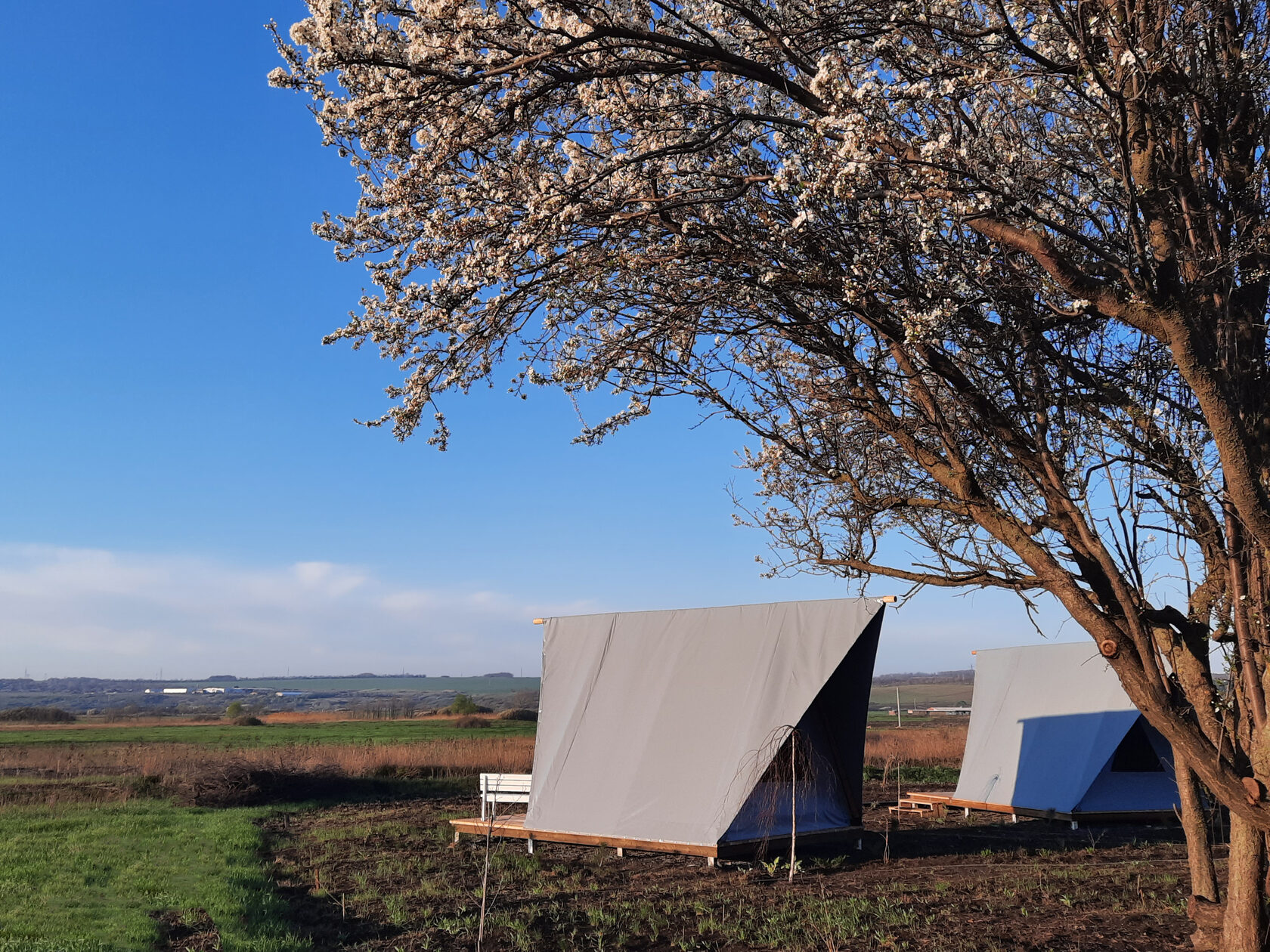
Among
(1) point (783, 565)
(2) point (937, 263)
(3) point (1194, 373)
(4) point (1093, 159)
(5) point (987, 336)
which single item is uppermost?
(4) point (1093, 159)

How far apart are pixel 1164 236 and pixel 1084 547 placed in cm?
157

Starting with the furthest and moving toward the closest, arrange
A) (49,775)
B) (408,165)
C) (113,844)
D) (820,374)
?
1. (49,775)
2. (113,844)
3. (820,374)
4. (408,165)

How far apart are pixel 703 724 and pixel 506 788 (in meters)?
3.05

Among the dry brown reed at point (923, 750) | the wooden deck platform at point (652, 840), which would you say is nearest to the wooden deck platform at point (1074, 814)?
the wooden deck platform at point (652, 840)

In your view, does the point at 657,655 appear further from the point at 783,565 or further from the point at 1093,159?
the point at 1093,159

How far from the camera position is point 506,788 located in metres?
12.1

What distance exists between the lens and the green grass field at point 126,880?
7.43 metres

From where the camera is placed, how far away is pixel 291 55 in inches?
157

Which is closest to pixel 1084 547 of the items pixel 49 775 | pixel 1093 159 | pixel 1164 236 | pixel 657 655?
pixel 1164 236

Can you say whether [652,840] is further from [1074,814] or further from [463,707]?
[463,707]

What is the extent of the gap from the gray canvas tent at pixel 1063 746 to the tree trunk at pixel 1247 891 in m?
8.33

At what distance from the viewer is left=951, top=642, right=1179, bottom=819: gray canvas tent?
1312 cm

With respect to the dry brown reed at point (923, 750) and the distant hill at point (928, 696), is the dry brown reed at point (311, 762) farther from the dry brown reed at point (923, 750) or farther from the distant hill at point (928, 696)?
the distant hill at point (928, 696)

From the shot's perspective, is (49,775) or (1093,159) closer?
(1093,159)
